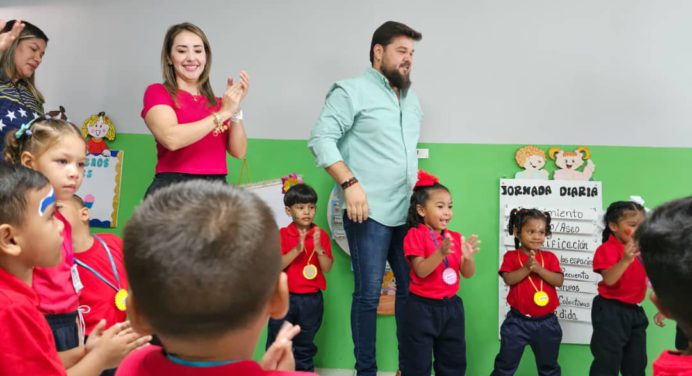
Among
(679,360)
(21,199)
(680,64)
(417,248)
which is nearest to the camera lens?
(679,360)

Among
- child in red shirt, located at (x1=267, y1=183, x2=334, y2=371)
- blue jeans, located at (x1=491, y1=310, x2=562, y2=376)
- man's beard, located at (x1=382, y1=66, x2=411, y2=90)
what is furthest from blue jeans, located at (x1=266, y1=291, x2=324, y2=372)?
man's beard, located at (x1=382, y1=66, x2=411, y2=90)

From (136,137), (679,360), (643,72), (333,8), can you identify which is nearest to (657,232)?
(679,360)

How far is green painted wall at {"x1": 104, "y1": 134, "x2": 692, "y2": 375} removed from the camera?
9.56ft

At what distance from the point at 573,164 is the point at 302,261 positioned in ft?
5.05

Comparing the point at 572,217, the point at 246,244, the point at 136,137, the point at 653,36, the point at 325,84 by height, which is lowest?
the point at 246,244

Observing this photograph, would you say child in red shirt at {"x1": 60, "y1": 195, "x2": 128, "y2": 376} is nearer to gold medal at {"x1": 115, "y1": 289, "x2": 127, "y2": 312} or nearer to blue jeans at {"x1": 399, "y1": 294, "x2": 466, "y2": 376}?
gold medal at {"x1": 115, "y1": 289, "x2": 127, "y2": 312}

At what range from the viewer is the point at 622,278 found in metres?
2.67

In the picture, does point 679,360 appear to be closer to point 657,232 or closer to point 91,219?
point 657,232

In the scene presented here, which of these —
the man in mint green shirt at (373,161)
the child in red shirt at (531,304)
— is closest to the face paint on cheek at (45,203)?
the man in mint green shirt at (373,161)

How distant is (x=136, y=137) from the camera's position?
11.2 ft

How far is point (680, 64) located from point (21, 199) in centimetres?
310

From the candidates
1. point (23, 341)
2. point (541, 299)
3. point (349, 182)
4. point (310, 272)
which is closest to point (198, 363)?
point (23, 341)

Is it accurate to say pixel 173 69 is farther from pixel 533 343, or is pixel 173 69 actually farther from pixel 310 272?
pixel 533 343

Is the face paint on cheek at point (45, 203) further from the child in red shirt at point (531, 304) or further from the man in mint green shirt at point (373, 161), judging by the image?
the child in red shirt at point (531, 304)
